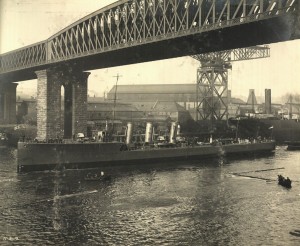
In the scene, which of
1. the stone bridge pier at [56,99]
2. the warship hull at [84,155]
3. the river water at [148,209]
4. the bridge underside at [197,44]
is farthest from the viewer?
the stone bridge pier at [56,99]

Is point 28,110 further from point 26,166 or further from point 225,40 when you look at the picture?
point 225,40

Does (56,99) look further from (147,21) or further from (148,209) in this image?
(148,209)

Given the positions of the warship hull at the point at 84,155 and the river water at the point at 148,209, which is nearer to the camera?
the river water at the point at 148,209

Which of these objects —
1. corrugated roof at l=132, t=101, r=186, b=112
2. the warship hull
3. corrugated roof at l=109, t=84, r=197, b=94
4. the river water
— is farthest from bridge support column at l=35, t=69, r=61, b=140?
corrugated roof at l=109, t=84, r=197, b=94

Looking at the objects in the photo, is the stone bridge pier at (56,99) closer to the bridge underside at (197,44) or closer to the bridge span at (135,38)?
the bridge span at (135,38)

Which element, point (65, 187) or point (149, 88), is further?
point (149, 88)

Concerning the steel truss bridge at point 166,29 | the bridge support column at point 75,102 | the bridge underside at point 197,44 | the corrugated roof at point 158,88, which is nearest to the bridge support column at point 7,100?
the steel truss bridge at point 166,29

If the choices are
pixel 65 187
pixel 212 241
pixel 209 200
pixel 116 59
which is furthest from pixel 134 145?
pixel 212 241

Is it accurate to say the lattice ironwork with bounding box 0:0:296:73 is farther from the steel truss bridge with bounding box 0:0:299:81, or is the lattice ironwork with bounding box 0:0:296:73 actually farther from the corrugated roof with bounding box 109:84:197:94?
the corrugated roof with bounding box 109:84:197:94
